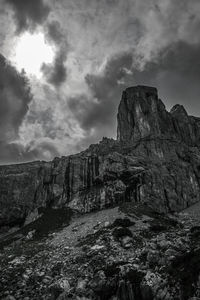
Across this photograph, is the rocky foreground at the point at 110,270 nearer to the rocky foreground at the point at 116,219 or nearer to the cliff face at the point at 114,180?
the rocky foreground at the point at 116,219

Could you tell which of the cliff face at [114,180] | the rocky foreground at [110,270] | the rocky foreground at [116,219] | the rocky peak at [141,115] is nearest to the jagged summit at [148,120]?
the rocky peak at [141,115]

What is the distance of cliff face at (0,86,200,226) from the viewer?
78.6 metres

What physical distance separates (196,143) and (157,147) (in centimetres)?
4240

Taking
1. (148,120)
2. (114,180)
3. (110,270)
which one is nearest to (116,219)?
(110,270)

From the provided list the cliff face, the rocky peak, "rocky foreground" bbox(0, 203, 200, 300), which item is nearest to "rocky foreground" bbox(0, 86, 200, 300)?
"rocky foreground" bbox(0, 203, 200, 300)

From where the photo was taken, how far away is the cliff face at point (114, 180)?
3095 inches

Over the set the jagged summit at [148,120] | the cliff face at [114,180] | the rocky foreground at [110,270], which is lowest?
the rocky foreground at [110,270]

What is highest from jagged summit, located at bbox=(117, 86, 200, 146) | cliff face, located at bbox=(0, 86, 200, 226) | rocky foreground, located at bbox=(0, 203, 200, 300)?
jagged summit, located at bbox=(117, 86, 200, 146)

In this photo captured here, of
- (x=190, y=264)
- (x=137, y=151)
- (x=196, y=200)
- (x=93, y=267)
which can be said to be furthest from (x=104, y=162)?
(x=190, y=264)

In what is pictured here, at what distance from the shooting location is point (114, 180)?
83.3m

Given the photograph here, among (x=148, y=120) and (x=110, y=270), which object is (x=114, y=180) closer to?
(x=148, y=120)

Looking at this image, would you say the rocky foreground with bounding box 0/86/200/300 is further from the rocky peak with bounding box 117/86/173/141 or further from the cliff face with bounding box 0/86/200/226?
the rocky peak with bounding box 117/86/173/141

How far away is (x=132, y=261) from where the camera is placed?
26.2 metres

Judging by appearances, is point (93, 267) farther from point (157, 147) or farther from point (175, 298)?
point (157, 147)
